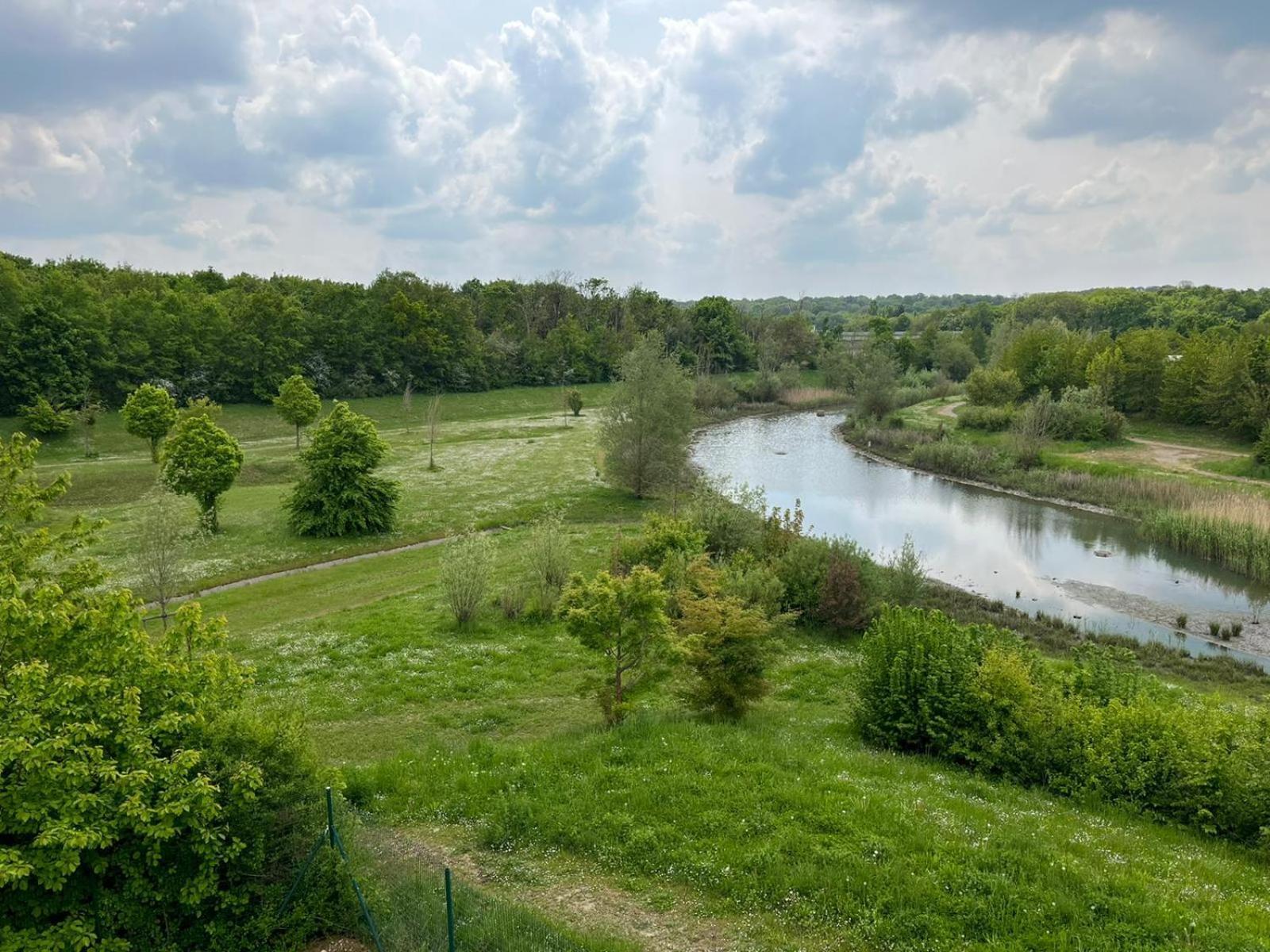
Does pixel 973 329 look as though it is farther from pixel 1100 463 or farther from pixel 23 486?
pixel 23 486

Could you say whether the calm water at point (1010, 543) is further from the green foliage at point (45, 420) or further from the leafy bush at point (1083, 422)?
the green foliage at point (45, 420)

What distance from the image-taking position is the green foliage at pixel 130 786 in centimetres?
658

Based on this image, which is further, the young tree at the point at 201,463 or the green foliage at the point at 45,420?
the green foliage at the point at 45,420

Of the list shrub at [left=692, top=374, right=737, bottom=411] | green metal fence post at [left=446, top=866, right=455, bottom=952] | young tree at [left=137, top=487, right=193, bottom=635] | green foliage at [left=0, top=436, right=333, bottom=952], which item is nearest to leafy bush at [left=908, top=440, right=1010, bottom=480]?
shrub at [left=692, top=374, right=737, bottom=411]

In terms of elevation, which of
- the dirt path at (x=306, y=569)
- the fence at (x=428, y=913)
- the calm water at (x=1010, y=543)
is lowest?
the calm water at (x=1010, y=543)

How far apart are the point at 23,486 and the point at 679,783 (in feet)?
35.5

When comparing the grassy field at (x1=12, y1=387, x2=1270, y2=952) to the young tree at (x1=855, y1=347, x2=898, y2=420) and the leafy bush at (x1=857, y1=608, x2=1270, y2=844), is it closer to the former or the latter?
the leafy bush at (x1=857, y1=608, x2=1270, y2=844)

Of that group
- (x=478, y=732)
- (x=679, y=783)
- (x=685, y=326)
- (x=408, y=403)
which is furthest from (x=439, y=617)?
(x=685, y=326)

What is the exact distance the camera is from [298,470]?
44750 mm

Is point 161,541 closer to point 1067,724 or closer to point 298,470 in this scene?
point 1067,724

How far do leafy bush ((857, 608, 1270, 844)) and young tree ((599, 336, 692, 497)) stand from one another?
26.5 m

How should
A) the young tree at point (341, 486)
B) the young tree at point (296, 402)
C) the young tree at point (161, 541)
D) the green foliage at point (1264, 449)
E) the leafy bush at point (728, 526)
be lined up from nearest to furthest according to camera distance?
1. the young tree at point (161, 541)
2. the leafy bush at point (728, 526)
3. the young tree at point (341, 486)
4. the green foliage at point (1264, 449)
5. the young tree at point (296, 402)

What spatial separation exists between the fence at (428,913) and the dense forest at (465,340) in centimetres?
4652

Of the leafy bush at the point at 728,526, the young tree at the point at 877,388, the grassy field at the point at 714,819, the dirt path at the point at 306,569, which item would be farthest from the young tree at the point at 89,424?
the young tree at the point at 877,388
